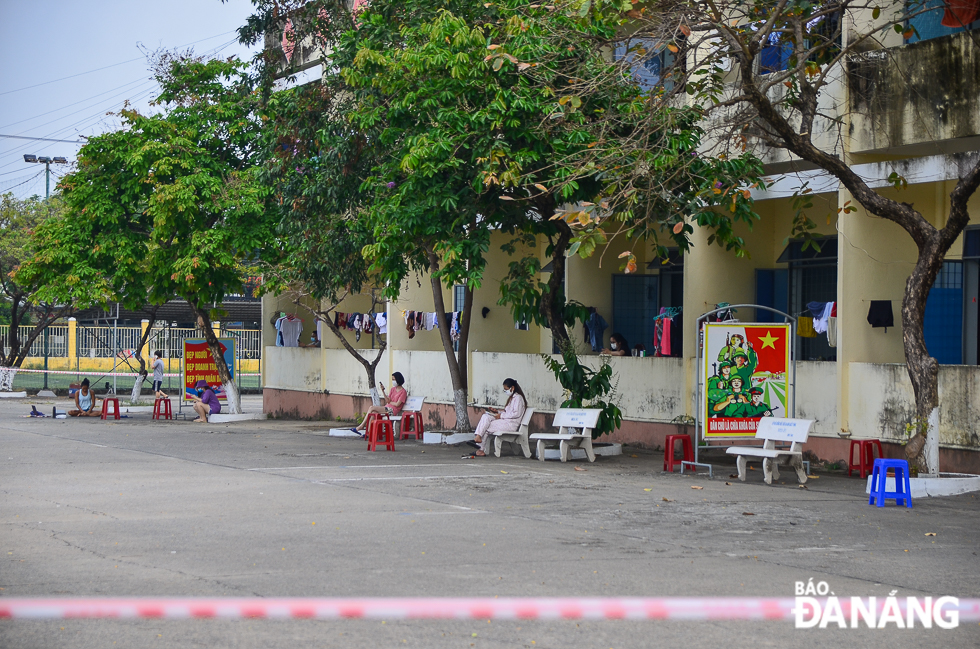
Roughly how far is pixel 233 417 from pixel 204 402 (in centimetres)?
117

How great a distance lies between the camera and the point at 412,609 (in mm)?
6520

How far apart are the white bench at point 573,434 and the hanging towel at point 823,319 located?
Answer: 389 centimetres

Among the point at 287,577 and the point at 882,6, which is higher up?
the point at 882,6

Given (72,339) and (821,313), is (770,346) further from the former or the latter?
(72,339)

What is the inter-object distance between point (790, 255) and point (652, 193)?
21.0ft

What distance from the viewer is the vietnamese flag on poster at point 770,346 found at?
1475cm

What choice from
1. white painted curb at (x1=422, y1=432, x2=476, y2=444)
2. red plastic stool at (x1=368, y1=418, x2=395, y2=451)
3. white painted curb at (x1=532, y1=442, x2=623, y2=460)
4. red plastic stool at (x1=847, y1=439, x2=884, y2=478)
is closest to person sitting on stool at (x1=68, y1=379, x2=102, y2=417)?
white painted curb at (x1=422, y1=432, x2=476, y2=444)

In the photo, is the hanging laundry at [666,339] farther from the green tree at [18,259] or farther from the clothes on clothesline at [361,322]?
the green tree at [18,259]

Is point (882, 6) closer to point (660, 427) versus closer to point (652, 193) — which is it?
point (652, 193)

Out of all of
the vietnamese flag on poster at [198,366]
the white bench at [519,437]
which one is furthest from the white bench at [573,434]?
the vietnamese flag on poster at [198,366]

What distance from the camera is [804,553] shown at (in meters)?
8.70

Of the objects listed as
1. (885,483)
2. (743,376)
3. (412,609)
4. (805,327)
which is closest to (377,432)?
(743,376)

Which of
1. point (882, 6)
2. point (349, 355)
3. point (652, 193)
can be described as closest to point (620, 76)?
point (652, 193)

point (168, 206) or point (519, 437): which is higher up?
point (168, 206)
